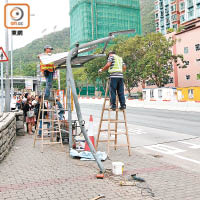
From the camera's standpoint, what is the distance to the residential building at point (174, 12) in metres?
67.2

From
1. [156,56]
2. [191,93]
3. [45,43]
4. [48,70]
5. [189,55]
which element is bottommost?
[191,93]

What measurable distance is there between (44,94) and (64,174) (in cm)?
405

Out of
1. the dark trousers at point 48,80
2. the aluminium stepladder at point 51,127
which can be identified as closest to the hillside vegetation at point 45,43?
the aluminium stepladder at point 51,127

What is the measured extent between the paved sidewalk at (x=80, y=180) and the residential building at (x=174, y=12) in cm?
6692

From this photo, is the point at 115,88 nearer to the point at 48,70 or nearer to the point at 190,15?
the point at 48,70

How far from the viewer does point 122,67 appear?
7.62 meters

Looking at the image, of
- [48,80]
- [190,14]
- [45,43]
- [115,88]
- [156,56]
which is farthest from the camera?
[45,43]

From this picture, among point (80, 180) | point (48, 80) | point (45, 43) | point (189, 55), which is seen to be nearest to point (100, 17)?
point (45, 43)

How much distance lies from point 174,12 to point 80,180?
285ft

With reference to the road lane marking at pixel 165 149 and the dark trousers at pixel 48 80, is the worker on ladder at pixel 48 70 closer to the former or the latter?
the dark trousers at pixel 48 80

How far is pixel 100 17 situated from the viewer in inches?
4542

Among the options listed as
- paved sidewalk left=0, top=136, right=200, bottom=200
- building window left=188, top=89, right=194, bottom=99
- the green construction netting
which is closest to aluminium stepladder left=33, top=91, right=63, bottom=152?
paved sidewalk left=0, top=136, right=200, bottom=200

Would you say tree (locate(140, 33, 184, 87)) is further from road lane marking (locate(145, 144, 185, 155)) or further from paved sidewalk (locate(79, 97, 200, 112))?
road lane marking (locate(145, 144, 185, 155))

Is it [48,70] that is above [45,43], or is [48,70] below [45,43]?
below
